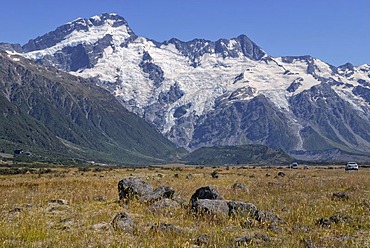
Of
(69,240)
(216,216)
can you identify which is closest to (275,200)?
(216,216)

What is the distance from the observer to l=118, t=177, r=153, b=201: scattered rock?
25638 mm

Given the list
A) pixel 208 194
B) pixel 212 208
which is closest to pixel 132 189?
pixel 208 194

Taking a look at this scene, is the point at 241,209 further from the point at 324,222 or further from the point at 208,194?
the point at 208,194

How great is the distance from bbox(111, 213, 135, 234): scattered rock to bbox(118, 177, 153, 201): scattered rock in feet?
24.9

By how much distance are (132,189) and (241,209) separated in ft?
28.4

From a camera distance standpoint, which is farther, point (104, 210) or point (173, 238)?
point (104, 210)

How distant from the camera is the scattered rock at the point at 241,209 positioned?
1922cm

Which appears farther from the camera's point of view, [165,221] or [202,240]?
[165,221]

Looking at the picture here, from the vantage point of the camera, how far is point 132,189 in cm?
2616

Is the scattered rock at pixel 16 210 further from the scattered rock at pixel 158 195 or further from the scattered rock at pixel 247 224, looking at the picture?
the scattered rock at pixel 247 224

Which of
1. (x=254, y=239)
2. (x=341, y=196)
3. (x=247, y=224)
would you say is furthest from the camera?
(x=341, y=196)

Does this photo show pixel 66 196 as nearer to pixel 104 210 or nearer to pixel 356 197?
pixel 104 210

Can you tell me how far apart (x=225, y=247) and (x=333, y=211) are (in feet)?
34.2

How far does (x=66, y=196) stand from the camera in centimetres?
2798
